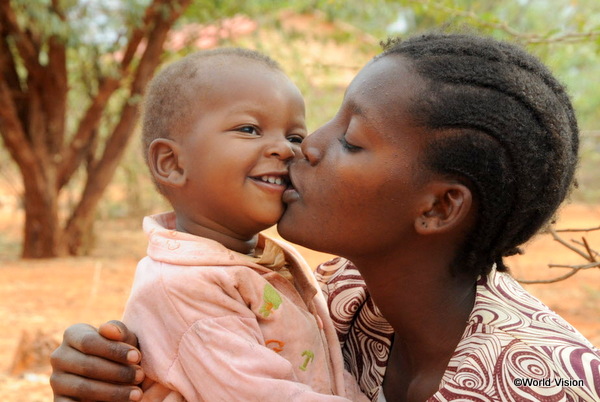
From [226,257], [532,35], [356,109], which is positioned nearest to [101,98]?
[532,35]

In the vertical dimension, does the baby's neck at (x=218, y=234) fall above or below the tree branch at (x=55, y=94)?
below

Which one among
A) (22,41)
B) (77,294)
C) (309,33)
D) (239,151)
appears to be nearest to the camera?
(239,151)

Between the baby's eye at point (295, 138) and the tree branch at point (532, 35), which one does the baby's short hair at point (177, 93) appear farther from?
the tree branch at point (532, 35)

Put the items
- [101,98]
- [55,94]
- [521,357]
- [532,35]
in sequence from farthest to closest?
[55,94]
[101,98]
[532,35]
[521,357]

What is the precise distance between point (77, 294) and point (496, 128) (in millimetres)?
6819

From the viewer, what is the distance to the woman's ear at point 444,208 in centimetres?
183

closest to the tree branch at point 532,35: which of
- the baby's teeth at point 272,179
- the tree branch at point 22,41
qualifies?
the baby's teeth at point 272,179

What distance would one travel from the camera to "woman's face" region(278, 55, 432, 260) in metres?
1.85

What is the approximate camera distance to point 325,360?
212 centimetres

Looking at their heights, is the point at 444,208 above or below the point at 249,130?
below

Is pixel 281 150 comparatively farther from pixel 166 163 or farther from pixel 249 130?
pixel 166 163

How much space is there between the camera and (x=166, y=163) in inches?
88.3

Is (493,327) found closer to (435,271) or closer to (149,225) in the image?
(435,271)

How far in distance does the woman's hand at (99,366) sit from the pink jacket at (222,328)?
0.05 metres
